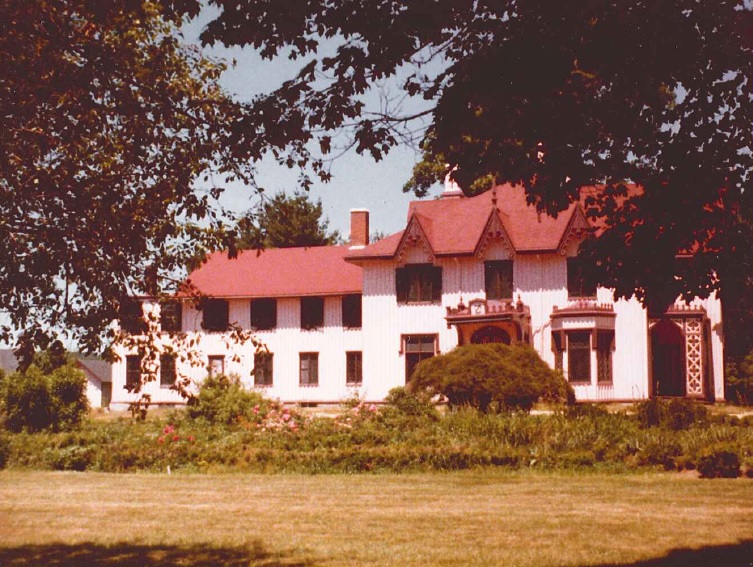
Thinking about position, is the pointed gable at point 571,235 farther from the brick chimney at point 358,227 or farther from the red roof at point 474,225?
the brick chimney at point 358,227

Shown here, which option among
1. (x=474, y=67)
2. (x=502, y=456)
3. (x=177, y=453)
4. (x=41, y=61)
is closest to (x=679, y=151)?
(x=474, y=67)

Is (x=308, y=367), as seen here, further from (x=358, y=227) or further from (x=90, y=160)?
(x=90, y=160)

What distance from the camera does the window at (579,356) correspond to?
38250mm

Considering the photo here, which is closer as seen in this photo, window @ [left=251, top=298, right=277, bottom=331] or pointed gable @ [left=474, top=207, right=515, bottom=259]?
pointed gable @ [left=474, top=207, right=515, bottom=259]

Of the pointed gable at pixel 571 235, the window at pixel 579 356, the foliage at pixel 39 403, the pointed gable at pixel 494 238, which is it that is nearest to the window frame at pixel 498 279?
the pointed gable at pixel 494 238

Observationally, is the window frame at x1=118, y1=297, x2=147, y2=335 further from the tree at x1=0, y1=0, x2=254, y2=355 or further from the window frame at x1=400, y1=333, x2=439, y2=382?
the window frame at x1=400, y1=333, x2=439, y2=382

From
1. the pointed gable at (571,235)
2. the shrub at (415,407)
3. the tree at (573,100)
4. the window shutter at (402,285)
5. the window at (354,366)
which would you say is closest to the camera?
the tree at (573,100)

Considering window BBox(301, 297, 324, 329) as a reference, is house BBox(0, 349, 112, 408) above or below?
below

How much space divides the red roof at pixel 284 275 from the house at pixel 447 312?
84 mm

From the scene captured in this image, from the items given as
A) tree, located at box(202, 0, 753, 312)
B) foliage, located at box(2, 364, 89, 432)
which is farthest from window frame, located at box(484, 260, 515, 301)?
tree, located at box(202, 0, 753, 312)

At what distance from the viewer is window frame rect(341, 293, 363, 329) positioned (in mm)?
44812

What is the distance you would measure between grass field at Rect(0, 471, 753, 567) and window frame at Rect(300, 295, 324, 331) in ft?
93.7

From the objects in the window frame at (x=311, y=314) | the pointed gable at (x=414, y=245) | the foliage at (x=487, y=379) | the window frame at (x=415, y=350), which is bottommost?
the foliage at (x=487, y=379)

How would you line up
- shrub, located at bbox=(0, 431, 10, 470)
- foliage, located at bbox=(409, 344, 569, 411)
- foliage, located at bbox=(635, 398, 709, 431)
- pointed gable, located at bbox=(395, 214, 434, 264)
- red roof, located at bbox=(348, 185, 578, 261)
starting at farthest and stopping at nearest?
1. pointed gable, located at bbox=(395, 214, 434, 264)
2. red roof, located at bbox=(348, 185, 578, 261)
3. foliage, located at bbox=(409, 344, 569, 411)
4. shrub, located at bbox=(0, 431, 10, 470)
5. foliage, located at bbox=(635, 398, 709, 431)
